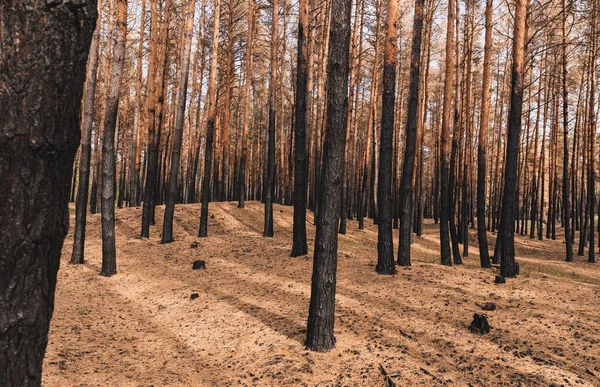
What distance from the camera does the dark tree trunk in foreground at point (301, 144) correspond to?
9.66 metres

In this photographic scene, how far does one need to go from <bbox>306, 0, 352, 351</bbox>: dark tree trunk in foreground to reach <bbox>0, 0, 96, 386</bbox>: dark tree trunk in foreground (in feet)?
11.1

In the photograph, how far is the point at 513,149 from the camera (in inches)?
316

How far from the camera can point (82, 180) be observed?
28.1ft

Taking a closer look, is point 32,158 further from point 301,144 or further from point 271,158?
point 271,158

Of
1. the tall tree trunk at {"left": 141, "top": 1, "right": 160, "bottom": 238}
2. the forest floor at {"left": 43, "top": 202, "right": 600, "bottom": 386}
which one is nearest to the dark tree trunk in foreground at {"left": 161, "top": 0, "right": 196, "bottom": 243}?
the tall tree trunk at {"left": 141, "top": 1, "right": 160, "bottom": 238}

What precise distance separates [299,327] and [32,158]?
460cm

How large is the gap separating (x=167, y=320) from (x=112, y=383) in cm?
195

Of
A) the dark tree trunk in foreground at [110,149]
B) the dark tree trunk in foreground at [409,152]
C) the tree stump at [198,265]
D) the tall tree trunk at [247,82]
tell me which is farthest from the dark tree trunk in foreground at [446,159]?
the dark tree trunk in foreground at [110,149]

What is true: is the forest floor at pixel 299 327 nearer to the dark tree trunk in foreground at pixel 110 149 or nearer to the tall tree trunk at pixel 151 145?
the dark tree trunk in foreground at pixel 110 149

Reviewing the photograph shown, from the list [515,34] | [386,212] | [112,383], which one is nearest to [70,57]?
[112,383]

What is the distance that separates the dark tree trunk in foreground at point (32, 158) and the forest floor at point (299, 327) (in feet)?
10.4

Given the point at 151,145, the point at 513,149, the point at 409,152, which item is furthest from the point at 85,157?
the point at 513,149

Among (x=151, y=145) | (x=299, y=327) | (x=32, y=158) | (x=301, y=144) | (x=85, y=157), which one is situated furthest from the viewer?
(x=151, y=145)

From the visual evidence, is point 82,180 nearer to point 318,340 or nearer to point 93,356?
point 93,356
